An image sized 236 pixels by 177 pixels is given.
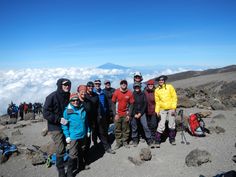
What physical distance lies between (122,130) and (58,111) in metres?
3.04

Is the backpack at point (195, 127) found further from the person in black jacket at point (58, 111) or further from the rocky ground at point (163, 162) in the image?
the person in black jacket at point (58, 111)

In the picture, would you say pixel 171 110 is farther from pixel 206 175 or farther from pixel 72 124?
pixel 72 124

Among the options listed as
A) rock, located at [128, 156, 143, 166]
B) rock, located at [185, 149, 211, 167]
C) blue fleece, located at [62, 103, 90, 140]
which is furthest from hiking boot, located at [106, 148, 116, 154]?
rock, located at [185, 149, 211, 167]

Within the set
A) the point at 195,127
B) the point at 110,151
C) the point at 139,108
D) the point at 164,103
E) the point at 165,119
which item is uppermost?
the point at 164,103

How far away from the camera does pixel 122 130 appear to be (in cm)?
816

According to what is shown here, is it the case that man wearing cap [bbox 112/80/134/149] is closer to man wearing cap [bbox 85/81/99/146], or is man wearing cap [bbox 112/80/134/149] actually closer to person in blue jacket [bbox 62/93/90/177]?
man wearing cap [bbox 85/81/99/146]

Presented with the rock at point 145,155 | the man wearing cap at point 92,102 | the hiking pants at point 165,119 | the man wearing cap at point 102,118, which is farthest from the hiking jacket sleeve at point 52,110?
the hiking pants at point 165,119

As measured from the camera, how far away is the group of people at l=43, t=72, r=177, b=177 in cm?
592

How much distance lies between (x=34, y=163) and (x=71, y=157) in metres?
2.45

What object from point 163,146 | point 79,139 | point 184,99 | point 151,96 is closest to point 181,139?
point 163,146

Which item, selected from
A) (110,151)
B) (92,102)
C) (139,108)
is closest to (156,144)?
(139,108)

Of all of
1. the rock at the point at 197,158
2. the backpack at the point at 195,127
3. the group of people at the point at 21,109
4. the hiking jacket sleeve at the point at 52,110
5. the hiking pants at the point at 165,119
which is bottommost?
the group of people at the point at 21,109

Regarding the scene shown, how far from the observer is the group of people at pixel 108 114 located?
19.4 ft

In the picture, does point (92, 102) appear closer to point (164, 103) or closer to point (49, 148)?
point (164, 103)
